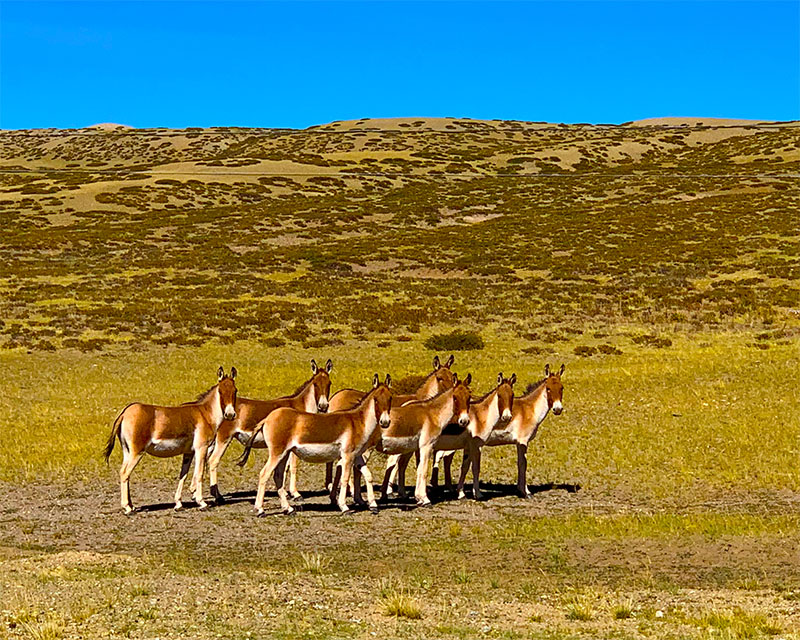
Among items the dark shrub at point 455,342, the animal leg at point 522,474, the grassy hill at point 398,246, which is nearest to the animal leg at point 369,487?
the animal leg at point 522,474

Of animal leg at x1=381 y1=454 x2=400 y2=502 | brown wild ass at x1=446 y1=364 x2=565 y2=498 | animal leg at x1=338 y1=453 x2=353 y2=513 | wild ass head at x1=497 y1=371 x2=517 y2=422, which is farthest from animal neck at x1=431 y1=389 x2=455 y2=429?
animal leg at x1=338 y1=453 x2=353 y2=513

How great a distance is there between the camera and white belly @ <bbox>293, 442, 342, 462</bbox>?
1652 centimetres

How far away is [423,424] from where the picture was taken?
58.3ft

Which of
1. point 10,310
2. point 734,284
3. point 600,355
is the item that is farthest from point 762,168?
point 10,310

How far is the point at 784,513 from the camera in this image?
16938 millimetres

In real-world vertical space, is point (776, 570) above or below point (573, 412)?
below

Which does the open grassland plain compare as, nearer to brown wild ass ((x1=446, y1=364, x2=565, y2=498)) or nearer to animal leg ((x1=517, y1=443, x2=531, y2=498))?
animal leg ((x1=517, y1=443, x2=531, y2=498))

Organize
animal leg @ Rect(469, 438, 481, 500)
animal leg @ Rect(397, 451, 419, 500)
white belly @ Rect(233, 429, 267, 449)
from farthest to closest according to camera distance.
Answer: animal leg @ Rect(397, 451, 419, 500), animal leg @ Rect(469, 438, 481, 500), white belly @ Rect(233, 429, 267, 449)

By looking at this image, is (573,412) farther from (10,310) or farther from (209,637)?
(10,310)

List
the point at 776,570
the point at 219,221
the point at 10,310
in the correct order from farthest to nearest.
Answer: the point at 219,221, the point at 10,310, the point at 776,570

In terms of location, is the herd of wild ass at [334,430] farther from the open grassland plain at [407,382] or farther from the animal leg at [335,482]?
the open grassland plain at [407,382]

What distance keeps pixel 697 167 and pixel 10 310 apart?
96.3m

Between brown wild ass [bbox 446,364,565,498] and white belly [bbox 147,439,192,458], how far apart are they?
5.36 metres

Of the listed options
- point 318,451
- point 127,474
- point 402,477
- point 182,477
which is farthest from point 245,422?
point 402,477
